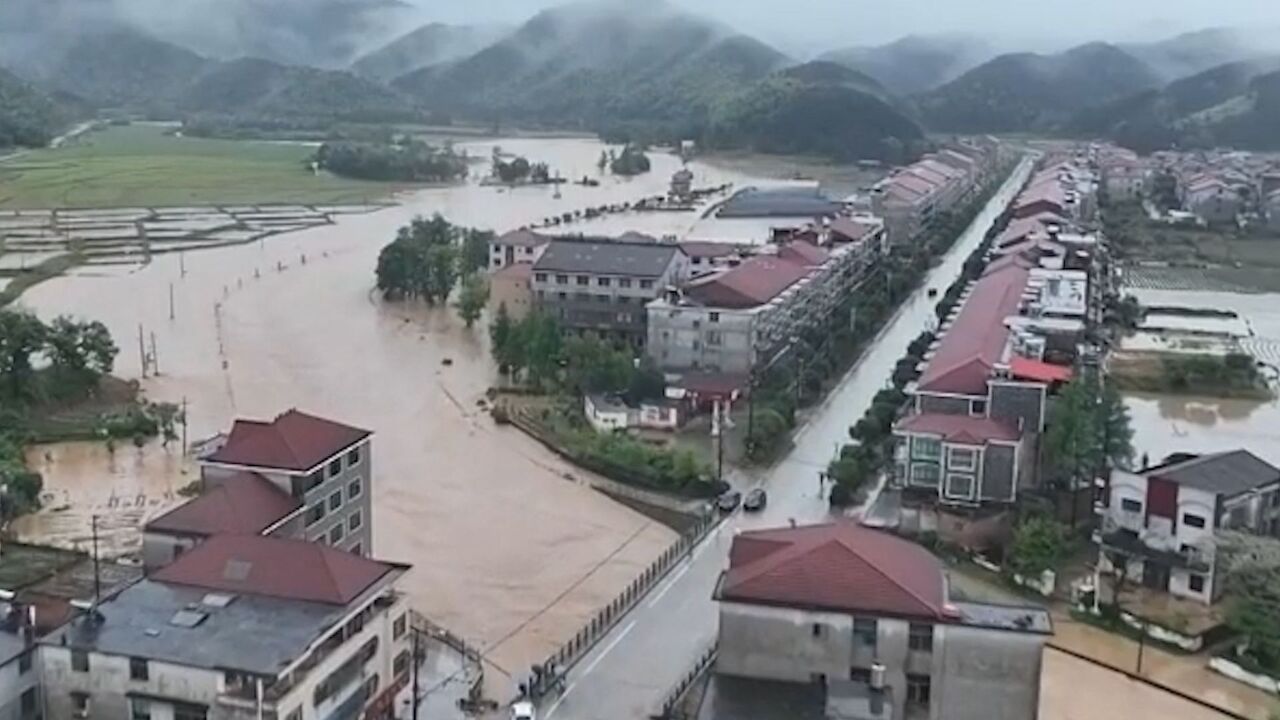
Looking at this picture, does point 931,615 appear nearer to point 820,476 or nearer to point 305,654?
point 305,654

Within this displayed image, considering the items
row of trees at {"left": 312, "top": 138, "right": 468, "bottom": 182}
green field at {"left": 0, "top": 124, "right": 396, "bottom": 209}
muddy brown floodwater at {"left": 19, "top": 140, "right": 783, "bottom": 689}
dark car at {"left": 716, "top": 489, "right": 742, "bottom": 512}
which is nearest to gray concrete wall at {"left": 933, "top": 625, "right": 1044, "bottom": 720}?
muddy brown floodwater at {"left": 19, "top": 140, "right": 783, "bottom": 689}

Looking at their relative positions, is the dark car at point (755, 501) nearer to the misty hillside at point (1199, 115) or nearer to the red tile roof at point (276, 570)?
the red tile roof at point (276, 570)

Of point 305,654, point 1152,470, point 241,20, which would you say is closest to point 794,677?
point 305,654

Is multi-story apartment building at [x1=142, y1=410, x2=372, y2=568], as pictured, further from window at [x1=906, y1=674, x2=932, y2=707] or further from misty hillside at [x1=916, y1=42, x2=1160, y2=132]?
misty hillside at [x1=916, y1=42, x2=1160, y2=132]

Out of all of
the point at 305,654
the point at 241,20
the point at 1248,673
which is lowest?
the point at 1248,673

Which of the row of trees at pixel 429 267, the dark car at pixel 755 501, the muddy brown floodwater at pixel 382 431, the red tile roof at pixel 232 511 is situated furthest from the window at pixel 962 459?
the row of trees at pixel 429 267

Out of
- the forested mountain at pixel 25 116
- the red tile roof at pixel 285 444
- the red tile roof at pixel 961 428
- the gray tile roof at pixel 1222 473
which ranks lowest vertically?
the gray tile roof at pixel 1222 473

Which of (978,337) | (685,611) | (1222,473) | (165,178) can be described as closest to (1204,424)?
(978,337)
